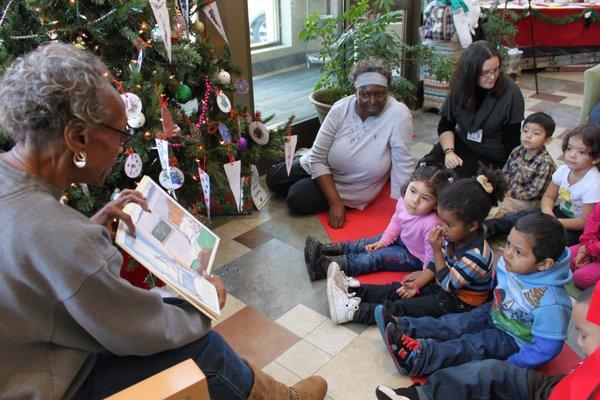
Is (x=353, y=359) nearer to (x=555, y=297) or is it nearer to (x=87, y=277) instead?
(x=555, y=297)

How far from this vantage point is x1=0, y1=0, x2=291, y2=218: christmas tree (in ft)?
6.03

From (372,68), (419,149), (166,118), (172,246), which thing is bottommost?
(419,149)

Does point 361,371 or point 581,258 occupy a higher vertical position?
point 581,258

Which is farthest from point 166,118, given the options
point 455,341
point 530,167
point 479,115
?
point 530,167

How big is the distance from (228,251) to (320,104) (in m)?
1.29

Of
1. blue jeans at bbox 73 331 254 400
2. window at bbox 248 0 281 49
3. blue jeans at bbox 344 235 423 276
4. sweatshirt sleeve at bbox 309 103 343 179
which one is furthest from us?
window at bbox 248 0 281 49

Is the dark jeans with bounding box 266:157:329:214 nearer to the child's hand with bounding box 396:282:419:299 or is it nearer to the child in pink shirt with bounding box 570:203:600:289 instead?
the child's hand with bounding box 396:282:419:299

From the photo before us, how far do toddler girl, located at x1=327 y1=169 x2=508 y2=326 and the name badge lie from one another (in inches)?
32.3

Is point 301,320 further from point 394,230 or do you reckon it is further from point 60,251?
point 60,251

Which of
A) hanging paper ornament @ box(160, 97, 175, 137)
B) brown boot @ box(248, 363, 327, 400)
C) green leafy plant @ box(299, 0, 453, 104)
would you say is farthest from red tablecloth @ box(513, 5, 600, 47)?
brown boot @ box(248, 363, 327, 400)

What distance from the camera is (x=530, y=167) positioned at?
2531 mm

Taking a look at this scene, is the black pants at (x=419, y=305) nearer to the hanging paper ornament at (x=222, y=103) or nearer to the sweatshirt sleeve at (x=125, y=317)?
the sweatshirt sleeve at (x=125, y=317)

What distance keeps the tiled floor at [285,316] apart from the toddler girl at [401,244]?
Answer: 5.0 inches

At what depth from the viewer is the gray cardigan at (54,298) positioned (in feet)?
2.86
